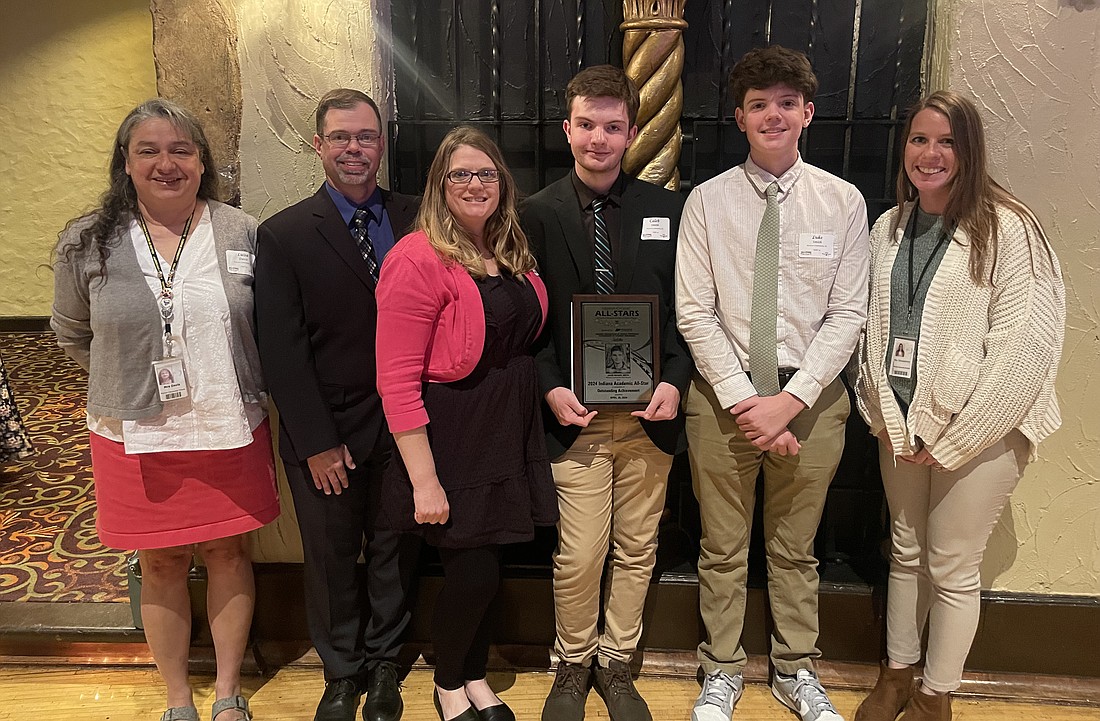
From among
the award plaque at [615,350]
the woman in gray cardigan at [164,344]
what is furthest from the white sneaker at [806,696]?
the woman in gray cardigan at [164,344]

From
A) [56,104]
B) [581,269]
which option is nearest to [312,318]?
[581,269]

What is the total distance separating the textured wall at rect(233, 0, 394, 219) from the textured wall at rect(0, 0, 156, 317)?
4.84m

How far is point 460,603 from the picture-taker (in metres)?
1.78

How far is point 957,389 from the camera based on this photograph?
5.48ft

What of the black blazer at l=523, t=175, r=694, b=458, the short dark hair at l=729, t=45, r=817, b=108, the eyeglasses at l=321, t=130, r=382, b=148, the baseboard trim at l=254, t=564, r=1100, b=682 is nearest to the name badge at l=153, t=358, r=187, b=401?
the eyeglasses at l=321, t=130, r=382, b=148

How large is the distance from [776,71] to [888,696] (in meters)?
1.63

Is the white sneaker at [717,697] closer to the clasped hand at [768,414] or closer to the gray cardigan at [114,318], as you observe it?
the clasped hand at [768,414]

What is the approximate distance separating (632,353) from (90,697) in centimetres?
183

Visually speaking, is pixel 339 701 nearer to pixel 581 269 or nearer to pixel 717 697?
pixel 717 697

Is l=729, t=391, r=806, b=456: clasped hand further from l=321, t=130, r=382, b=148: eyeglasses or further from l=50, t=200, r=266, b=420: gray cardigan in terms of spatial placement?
l=50, t=200, r=266, b=420: gray cardigan

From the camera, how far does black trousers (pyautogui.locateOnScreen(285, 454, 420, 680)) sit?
73.1 inches

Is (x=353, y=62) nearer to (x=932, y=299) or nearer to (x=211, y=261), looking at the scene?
(x=211, y=261)

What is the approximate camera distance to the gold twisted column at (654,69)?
76.4 inches

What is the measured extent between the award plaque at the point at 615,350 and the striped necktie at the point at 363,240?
0.50 meters
